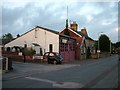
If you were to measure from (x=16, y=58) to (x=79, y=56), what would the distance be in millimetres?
18955

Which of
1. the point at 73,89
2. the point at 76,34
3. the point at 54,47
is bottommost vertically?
the point at 73,89

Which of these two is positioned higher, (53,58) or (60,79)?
(53,58)

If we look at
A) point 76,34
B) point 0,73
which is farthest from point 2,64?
point 76,34

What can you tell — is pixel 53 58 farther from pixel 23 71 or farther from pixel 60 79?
pixel 60 79

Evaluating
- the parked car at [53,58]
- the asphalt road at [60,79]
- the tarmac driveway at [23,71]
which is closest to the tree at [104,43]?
the parked car at [53,58]

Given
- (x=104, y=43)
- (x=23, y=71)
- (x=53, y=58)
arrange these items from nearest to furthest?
(x=23, y=71) → (x=53, y=58) → (x=104, y=43)

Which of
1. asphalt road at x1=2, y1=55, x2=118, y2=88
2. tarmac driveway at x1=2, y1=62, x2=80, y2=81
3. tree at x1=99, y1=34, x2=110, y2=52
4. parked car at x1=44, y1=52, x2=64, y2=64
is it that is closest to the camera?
asphalt road at x1=2, y1=55, x2=118, y2=88

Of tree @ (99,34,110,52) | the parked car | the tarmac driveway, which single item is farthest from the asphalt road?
tree @ (99,34,110,52)

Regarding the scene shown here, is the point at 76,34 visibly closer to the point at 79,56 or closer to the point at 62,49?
the point at 79,56

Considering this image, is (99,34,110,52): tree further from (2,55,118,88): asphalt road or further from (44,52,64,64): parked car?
(2,55,118,88): asphalt road

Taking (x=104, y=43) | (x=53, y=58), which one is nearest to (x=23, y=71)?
(x=53, y=58)

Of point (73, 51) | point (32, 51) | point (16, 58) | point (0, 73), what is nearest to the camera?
point (0, 73)

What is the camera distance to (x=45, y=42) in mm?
37625

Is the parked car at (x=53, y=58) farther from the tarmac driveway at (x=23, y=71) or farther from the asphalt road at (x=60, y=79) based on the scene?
the asphalt road at (x=60, y=79)
